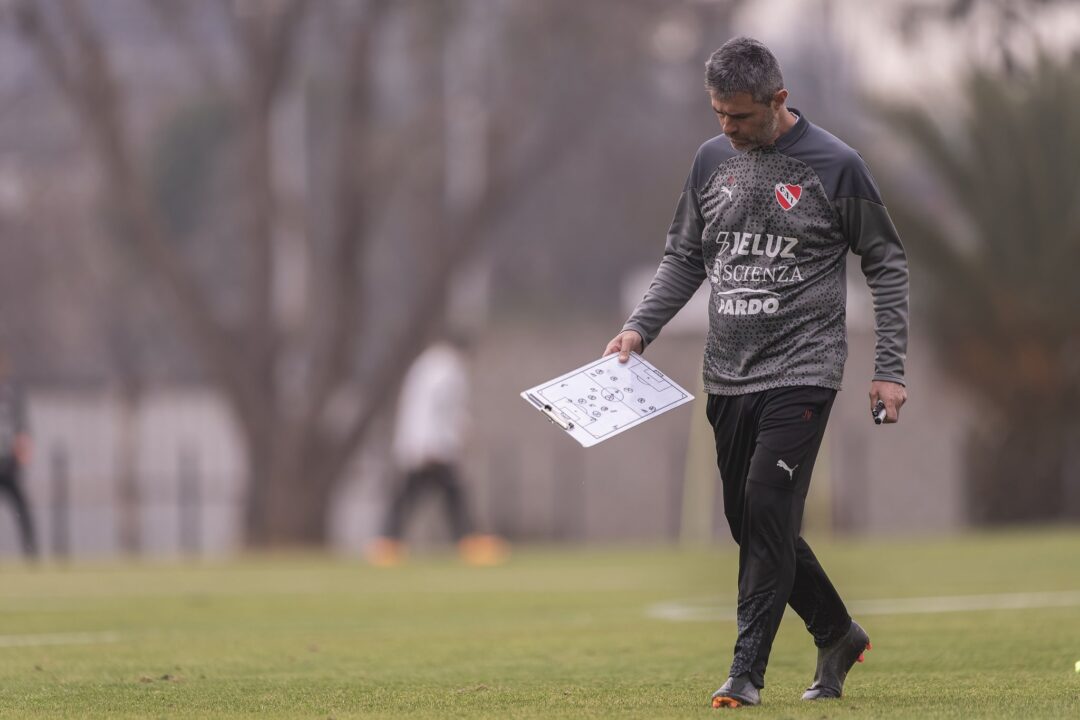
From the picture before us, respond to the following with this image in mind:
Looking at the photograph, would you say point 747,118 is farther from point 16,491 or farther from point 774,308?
point 16,491

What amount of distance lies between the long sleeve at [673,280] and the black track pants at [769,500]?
43 cm

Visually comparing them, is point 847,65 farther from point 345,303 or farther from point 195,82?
point 195,82

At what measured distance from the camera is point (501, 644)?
28.7ft

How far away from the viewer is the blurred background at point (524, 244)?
74.3 ft

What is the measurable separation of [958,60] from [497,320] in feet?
27.5

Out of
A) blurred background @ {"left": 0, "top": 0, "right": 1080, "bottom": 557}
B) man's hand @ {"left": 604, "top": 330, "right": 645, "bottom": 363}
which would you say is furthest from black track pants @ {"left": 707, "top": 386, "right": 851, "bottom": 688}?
blurred background @ {"left": 0, "top": 0, "right": 1080, "bottom": 557}

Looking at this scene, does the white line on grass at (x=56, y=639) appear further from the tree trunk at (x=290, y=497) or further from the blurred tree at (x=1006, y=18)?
the tree trunk at (x=290, y=497)

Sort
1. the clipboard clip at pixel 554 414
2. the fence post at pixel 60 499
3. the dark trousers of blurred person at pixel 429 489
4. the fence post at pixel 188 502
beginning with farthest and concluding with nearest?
the fence post at pixel 188 502 → the fence post at pixel 60 499 → the dark trousers of blurred person at pixel 429 489 → the clipboard clip at pixel 554 414

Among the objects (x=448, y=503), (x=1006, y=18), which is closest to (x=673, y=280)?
(x=1006, y=18)

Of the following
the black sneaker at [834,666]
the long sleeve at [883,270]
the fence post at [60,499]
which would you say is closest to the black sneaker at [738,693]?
the black sneaker at [834,666]

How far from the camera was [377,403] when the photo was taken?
922 inches

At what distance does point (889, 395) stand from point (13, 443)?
40.6 feet

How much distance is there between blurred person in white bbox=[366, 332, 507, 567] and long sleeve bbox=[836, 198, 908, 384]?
12079 millimetres

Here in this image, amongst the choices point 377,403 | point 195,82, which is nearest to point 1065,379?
point 377,403
